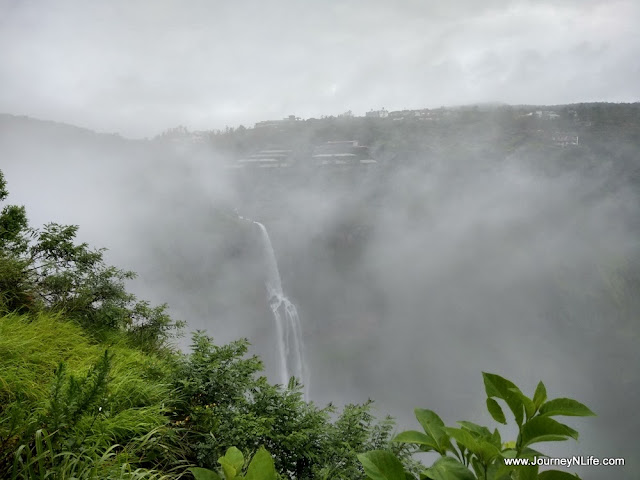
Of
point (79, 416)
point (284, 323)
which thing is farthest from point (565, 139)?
point (79, 416)

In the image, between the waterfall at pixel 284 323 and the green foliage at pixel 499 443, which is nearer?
the green foliage at pixel 499 443

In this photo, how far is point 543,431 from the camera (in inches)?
27.6

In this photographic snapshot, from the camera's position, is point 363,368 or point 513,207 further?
point 513,207

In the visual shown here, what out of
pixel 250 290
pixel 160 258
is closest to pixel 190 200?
pixel 160 258

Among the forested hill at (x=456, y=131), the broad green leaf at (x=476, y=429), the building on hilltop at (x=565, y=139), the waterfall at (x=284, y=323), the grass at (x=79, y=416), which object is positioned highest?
the forested hill at (x=456, y=131)

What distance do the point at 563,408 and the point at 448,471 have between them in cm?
28

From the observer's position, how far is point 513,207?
10144cm

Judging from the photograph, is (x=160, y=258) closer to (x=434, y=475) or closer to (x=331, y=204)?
(x=331, y=204)

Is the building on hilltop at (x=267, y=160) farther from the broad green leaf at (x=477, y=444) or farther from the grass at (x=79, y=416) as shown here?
the broad green leaf at (x=477, y=444)

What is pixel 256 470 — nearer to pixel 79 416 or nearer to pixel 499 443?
pixel 499 443

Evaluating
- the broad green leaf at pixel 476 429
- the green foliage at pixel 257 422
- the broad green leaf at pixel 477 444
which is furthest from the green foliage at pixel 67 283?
the broad green leaf at pixel 477 444

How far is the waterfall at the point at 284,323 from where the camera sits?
5066 cm

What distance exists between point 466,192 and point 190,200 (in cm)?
8038

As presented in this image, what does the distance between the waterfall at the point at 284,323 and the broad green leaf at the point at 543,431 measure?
47.1 meters
